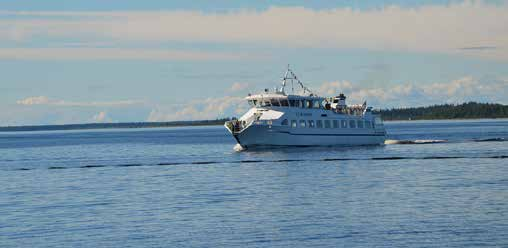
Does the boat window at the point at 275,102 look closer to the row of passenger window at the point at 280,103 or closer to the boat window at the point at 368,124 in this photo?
the row of passenger window at the point at 280,103

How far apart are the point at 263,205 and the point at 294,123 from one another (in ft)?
185

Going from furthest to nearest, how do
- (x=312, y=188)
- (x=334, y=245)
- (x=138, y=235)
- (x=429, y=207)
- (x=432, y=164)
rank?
1. (x=432, y=164)
2. (x=312, y=188)
3. (x=429, y=207)
4. (x=138, y=235)
5. (x=334, y=245)

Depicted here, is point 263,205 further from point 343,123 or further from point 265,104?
point 343,123

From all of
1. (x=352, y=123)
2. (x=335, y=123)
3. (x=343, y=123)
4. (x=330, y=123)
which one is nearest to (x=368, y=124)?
(x=352, y=123)

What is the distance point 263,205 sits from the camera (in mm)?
47844

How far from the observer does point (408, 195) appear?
5106cm

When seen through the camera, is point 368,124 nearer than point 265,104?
No

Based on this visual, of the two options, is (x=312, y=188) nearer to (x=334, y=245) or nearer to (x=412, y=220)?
(x=412, y=220)

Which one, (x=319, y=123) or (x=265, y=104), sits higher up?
(x=265, y=104)

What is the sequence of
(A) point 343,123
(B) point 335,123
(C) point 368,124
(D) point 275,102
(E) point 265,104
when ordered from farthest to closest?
(C) point 368,124
(A) point 343,123
(B) point 335,123
(D) point 275,102
(E) point 265,104

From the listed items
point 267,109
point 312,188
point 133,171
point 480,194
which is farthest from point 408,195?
point 267,109

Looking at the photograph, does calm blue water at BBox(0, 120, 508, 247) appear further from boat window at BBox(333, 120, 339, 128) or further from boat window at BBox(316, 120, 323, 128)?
boat window at BBox(333, 120, 339, 128)

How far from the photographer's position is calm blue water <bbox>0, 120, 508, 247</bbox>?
121ft

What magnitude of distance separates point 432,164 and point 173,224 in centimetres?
4178
